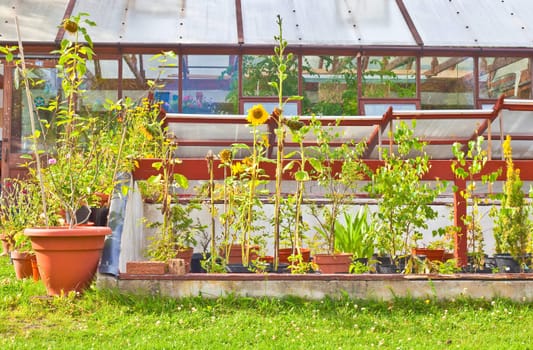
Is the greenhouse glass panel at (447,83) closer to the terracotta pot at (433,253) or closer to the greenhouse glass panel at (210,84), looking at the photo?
the greenhouse glass panel at (210,84)

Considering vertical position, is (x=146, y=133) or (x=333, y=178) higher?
(x=146, y=133)

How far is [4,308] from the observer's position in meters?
3.22

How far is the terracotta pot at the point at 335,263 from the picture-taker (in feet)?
12.1

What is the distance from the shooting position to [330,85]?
8.91 metres

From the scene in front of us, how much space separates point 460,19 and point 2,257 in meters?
6.71

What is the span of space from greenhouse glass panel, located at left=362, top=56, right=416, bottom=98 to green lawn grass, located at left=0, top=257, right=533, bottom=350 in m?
5.92

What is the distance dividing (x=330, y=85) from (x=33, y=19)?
3617mm

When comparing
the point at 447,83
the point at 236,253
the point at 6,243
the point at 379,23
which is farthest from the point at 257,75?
the point at 236,253

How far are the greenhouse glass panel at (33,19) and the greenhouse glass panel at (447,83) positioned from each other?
4413mm

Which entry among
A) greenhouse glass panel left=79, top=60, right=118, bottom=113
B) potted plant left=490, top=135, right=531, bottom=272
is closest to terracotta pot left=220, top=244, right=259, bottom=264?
potted plant left=490, top=135, right=531, bottom=272

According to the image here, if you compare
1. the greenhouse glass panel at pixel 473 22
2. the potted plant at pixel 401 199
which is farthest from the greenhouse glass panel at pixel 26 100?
the potted plant at pixel 401 199

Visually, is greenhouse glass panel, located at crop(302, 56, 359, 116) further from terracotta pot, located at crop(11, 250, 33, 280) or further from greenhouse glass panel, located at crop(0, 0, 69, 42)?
terracotta pot, located at crop(11, 250, 33, 280)

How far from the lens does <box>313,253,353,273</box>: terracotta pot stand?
12.1 ft

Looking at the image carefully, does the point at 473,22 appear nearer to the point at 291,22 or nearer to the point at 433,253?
the point at 291,22
